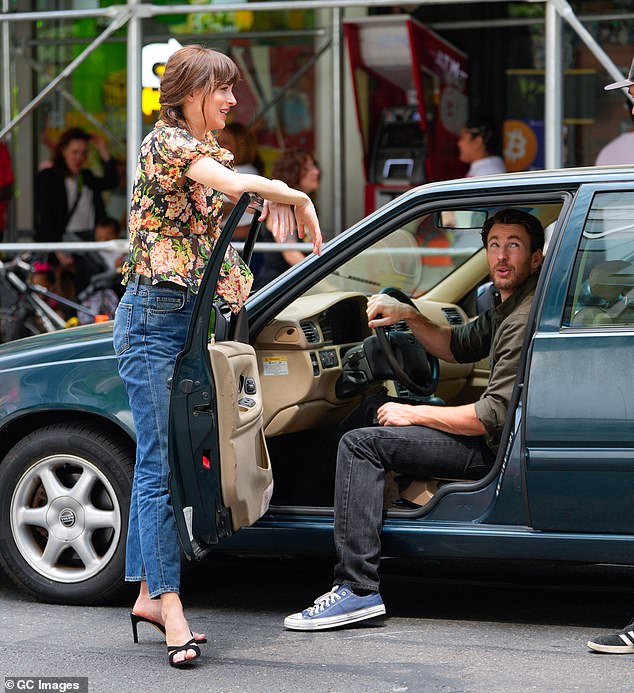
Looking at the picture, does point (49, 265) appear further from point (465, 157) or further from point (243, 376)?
point (243, 376)

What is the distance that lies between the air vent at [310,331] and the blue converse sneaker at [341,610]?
92 cm

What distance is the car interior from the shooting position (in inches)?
187

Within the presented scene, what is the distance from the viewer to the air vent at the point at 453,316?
18.2ft

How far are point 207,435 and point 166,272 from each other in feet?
1.69

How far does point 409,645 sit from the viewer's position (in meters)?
4.30

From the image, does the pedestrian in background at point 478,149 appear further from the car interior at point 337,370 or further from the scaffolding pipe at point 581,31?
the car interior at point 337,370

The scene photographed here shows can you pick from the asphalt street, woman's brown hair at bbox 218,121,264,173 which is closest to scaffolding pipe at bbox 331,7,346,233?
woman's brown hair at bbox 218,121,264,173

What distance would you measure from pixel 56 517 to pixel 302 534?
0.91 metres

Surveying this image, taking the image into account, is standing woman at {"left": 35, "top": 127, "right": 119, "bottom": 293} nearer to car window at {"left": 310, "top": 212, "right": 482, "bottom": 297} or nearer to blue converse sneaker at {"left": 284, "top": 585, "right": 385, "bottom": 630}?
car window at {"left": 310, "top": 212, "right": 482, "bottom": 297}

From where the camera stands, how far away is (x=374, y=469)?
4465 mm

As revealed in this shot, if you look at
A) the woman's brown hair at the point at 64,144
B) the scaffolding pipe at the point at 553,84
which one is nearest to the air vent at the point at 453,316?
the scaffolding pipe at the point at 553,84

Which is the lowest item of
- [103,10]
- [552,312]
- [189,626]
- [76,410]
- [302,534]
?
[189,626]

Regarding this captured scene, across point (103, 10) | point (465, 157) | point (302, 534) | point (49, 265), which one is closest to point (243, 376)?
point (302, 534)

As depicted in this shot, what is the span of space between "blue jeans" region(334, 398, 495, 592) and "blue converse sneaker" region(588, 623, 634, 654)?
677 millimetres
